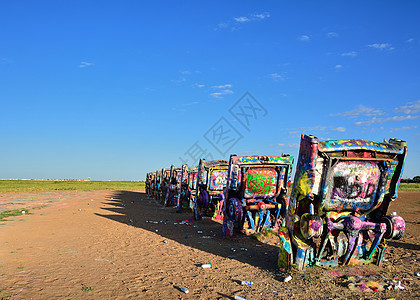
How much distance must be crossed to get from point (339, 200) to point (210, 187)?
6.91 metres

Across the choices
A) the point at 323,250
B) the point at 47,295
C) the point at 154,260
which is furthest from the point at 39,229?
the point at 323,250

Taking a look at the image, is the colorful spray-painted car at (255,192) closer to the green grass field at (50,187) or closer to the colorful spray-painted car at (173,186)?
the colorful spray-painted car at (173,186)

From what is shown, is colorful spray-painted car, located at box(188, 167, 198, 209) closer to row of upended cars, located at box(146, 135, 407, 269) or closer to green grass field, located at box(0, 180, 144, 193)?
row of upended cars, located at box(146, 135, 407, 269)

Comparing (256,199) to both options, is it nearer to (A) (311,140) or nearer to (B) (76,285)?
(A) (311,140)

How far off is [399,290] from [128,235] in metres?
6.81

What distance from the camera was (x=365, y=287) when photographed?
446 centimetres

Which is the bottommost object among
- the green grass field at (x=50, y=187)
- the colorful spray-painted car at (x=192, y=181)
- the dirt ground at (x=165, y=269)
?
the dirt ground at (x=165, y=269)

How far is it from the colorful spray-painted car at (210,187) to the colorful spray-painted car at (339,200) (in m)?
6.39

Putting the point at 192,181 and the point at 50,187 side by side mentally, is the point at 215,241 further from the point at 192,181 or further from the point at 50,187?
the point at 50,187

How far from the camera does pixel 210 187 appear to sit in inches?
463

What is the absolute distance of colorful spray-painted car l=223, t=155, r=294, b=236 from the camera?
316 inches

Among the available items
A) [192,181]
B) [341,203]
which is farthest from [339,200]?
[192,181]

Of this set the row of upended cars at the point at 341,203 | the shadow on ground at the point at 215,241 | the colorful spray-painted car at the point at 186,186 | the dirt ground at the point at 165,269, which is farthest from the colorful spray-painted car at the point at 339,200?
the colorful spray-painted car at the point at 186,186

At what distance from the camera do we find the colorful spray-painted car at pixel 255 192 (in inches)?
316
